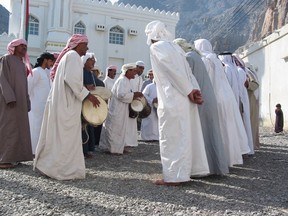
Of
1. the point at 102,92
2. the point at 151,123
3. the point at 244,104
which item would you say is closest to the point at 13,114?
the point at 102,92

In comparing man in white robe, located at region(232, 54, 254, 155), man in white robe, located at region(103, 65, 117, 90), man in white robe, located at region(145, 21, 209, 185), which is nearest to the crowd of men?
man in white robe, located at region(145, 21, 209, 185)

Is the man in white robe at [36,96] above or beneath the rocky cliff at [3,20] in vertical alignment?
beneath

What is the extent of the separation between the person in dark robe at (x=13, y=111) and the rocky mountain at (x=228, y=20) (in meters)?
30.1

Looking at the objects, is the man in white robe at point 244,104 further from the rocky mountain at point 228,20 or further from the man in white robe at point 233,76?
the rocky mountain at point 228,20

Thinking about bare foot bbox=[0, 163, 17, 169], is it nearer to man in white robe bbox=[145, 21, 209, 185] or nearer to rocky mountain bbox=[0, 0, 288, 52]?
man in white robe bbox=[145, 21, 209, 185]

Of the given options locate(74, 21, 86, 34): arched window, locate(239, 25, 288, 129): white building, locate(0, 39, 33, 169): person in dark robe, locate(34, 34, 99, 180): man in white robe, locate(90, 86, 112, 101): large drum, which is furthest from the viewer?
locate(74, 21, 86, 34): arched window

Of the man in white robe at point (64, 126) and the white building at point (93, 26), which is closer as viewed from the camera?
the man in white robe at point (64, 126)

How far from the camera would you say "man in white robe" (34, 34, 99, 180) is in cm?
362

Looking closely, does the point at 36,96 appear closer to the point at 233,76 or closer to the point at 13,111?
the point at 13,111

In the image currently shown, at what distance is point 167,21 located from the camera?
23734 mm

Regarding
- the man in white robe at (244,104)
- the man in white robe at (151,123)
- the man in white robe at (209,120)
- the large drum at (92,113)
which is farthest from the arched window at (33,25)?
the man in white robe at (209,120)

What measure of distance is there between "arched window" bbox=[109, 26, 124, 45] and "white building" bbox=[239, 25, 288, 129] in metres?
10.2

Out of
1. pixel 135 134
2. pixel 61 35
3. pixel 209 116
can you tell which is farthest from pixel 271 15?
pixel 209 116

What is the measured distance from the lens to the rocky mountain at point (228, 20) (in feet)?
111
